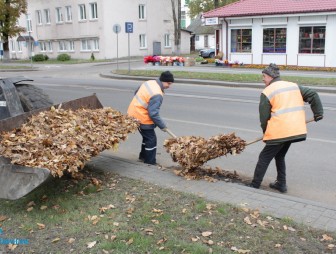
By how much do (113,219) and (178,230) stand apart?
72 cm

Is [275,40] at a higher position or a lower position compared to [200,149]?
higher

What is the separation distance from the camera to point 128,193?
5090mm

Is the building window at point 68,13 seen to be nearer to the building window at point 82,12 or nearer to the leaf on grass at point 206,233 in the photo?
the building window at point 82,12

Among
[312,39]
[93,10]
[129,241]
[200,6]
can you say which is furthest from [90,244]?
[200,6]

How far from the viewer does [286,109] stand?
17.1 feet

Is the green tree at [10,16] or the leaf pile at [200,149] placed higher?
the green tree at [10,16]

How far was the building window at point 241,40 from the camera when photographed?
27562 mm

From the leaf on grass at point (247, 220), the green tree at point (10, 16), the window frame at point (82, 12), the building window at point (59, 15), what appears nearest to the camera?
the leaf on grass at point (247, 220)

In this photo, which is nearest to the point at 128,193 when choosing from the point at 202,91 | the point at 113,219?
the point at 113,219

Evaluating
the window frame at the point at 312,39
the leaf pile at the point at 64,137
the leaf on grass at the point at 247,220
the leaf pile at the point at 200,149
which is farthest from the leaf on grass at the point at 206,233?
the window frame at the point at 312,39

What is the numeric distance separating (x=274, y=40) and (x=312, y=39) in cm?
234

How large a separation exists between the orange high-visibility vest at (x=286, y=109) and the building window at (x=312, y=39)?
828 inches

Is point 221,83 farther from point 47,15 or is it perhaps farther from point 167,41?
point 47,15

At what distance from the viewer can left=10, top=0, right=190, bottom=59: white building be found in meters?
42.0
